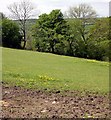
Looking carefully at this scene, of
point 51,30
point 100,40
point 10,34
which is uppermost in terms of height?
point 51,30

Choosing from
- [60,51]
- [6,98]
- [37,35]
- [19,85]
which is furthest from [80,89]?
[37,35]

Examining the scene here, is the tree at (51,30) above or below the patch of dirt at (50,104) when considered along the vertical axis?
above

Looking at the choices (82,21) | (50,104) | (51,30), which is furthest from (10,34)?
(50,104)

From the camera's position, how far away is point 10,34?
5394 cm

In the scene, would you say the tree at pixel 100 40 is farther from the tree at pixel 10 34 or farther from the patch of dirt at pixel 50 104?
the patch of dirt at pixel 50 104

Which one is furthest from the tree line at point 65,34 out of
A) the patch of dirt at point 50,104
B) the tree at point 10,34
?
the patch of dirt at point 50,104

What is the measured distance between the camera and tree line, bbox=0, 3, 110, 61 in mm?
55312

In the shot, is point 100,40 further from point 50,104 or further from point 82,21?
point 50,104

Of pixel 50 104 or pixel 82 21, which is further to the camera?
pixel 82 21

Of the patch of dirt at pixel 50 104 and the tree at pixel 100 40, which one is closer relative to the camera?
the patch of dirt at pixel 50 104

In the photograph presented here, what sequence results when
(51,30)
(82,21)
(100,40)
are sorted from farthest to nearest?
(82,21), (51,30), (100,40)

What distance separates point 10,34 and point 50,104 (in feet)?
150

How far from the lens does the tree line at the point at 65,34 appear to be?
5531 centimetres

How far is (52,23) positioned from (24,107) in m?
51.6
